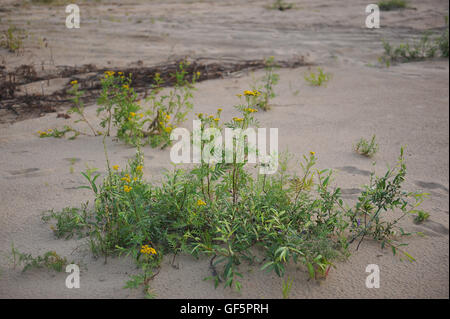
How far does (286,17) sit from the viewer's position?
8711 mm

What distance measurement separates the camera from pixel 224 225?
235cm

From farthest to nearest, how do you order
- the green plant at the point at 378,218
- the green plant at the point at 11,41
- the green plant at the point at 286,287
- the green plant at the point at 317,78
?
the green plant at the point at 317,78, the green plant at the point at 11,41, the green plant at the point at 378,218, the green plant at the point at 286,287

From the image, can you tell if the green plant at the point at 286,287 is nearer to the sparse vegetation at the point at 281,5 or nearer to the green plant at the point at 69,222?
the green plant at the point at 69,222

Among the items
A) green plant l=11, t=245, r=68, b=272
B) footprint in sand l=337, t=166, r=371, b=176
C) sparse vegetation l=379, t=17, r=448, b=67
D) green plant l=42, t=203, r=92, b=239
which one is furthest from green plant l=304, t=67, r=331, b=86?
green plant l=11, t=245, r=68, b=272

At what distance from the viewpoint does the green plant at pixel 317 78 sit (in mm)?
5535

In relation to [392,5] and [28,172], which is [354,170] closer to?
[28,172]

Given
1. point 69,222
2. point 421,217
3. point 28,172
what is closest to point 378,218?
point 421,217

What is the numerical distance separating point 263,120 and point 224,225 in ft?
7.92

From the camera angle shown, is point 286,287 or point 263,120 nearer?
point 286,287

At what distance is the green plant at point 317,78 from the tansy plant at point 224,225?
129 inches

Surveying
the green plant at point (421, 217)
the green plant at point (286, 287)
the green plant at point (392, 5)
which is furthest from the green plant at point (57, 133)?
the green plant at point (392, 5)

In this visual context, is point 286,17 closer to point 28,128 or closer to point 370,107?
point 370,107

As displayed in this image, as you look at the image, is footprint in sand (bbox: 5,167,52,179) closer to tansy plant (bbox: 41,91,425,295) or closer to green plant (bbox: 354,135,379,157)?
tansy plant (bbox: 41,91,425,295)
